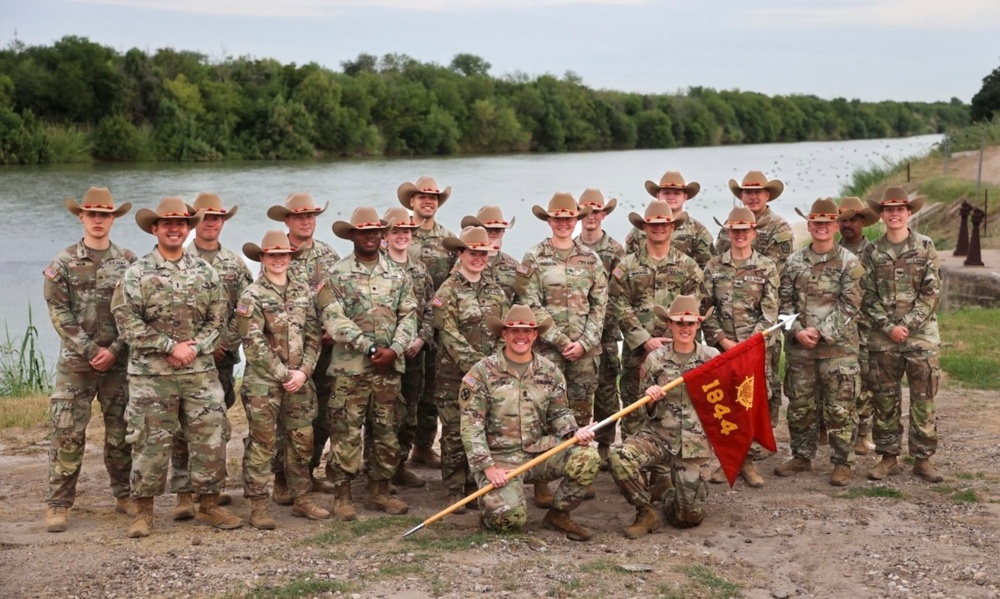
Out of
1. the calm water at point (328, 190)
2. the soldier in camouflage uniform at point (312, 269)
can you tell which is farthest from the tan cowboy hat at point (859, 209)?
the calm water at point (328, 190)

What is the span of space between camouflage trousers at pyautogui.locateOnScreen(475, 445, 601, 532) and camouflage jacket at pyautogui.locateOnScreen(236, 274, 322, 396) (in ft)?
4.81

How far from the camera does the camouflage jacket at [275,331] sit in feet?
25.6

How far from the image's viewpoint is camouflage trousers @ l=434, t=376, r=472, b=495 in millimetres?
8578

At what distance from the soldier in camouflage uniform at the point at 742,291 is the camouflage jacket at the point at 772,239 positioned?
0.74m

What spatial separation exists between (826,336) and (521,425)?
8.47ft

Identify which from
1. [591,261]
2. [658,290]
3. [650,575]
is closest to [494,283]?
[591,261]

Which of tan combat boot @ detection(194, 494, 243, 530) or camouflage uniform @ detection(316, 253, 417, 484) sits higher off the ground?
camouflage uniform @ detection(316, 253, 417, 484)

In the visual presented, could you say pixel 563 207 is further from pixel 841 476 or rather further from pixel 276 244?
pixel 841 476

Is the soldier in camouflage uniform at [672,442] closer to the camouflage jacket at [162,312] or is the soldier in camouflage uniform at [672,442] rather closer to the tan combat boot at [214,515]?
the tan combat boot at [214,515]

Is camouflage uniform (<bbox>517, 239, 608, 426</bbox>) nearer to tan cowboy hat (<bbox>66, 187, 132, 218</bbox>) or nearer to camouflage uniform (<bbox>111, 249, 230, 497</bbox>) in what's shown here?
camouflage uniform (<bbox>111, 249, 230, 497</bbox>)

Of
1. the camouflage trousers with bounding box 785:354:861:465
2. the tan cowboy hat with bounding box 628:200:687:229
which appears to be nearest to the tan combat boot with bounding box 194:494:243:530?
the tan cowboy hat with bounding box 628:200:687:229

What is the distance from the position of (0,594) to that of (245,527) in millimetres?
1733

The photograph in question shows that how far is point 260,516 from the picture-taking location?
7816mm

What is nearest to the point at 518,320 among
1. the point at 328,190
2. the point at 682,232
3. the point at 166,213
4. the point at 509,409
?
the point at 509,409
